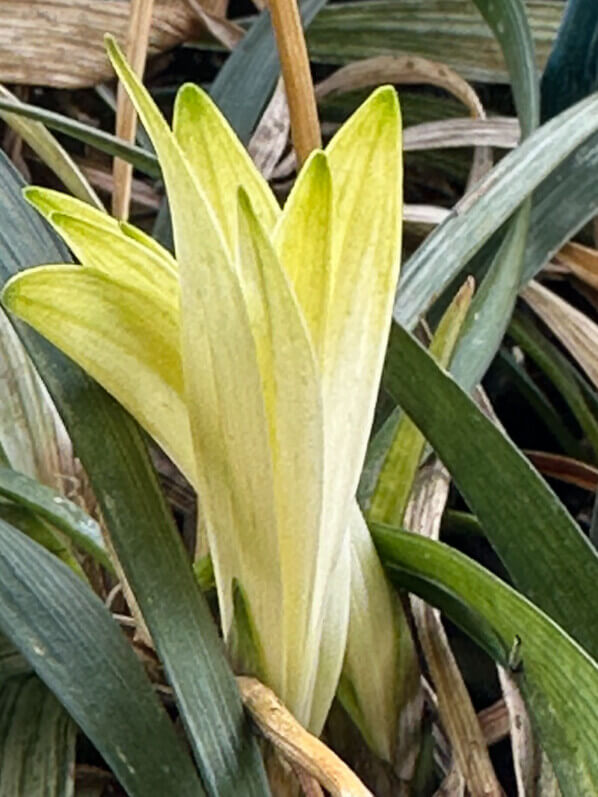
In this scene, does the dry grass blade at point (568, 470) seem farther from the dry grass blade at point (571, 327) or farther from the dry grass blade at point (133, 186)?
the dry grass blade at point (133, 186)

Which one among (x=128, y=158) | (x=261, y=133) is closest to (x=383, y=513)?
(x=128, y=158)

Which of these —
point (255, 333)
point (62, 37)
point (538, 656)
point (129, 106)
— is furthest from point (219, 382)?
point (62, 37)

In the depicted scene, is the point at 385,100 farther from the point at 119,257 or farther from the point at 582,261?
the point at 582,261

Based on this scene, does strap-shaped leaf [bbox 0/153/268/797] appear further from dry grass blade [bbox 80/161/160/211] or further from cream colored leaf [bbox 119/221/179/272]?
dry grass blade [bbox 80/161/160/211]

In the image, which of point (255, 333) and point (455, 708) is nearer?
point (255, 333)

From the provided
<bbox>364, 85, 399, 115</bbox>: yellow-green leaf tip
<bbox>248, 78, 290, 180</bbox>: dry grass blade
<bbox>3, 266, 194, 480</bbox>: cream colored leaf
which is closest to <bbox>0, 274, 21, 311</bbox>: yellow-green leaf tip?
<bbox>3, 266, 194, 480</bbox>: cream colored leaf

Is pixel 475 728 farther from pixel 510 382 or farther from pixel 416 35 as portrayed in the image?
pixel 416 35
